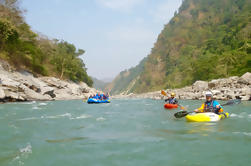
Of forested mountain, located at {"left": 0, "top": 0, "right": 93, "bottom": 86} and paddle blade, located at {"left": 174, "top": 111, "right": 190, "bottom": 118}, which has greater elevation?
forested mountain, located at {"left": 0, "top": 0, "right": 93, "bottom": 86}

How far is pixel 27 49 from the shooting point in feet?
118

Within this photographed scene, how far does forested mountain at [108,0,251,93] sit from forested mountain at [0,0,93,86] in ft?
90.6

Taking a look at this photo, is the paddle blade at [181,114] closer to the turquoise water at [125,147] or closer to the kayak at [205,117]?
the kayak at [205,117]

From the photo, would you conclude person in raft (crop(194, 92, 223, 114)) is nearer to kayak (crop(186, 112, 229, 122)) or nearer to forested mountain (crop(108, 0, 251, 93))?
kayak (crop(186, 112, 229, 122))

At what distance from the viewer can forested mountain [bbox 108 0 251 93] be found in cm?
4522

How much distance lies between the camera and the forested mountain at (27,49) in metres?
27.4

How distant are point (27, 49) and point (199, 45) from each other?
199 feet

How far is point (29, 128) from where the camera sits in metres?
7.99

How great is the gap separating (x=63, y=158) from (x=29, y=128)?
3.92 meters

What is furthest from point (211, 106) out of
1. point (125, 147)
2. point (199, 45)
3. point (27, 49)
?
point (199, 45)

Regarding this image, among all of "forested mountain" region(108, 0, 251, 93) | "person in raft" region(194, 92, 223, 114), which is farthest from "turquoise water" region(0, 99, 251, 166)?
"forested mountain" region(108, 0, 251, 93)

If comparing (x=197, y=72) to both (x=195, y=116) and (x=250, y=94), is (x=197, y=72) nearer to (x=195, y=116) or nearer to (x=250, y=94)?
(x=250, y=94)

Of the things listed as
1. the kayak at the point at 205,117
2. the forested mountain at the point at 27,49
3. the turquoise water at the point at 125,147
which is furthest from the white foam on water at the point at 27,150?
the forested mountain at the point at 27,49

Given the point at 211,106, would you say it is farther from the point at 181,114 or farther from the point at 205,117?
the point at 181,114
